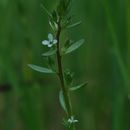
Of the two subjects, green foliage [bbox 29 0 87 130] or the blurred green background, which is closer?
green foliage [bbox 29 0 87 130]

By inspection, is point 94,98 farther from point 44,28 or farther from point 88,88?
point 44,28

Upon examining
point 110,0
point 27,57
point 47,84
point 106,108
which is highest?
point 110,0

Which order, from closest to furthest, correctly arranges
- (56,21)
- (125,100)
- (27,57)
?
(56,21), (125,100), (27,57)

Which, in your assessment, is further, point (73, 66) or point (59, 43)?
point (73, 66)

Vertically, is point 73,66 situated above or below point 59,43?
below

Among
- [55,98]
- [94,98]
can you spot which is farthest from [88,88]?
[55,98]

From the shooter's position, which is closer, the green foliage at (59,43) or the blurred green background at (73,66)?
the green foliage at (59,43)

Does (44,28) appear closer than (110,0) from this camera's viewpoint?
No

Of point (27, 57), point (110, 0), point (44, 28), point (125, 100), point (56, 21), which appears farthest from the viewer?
point (44, 28)
